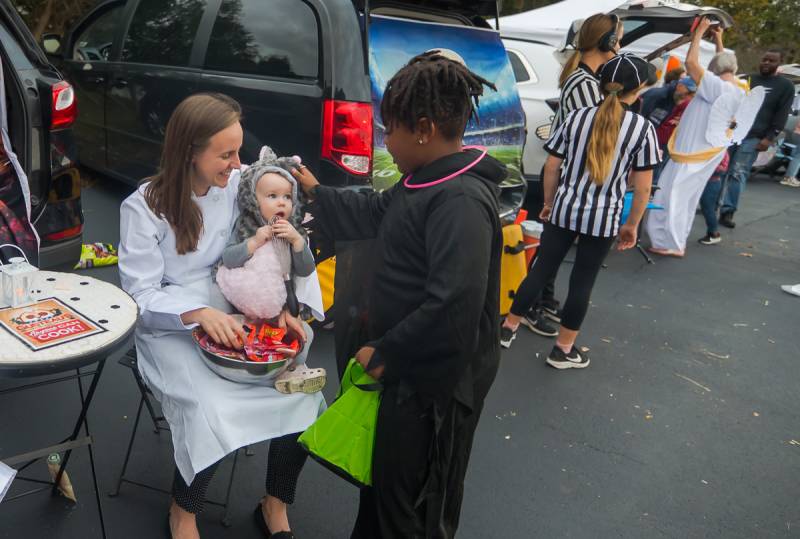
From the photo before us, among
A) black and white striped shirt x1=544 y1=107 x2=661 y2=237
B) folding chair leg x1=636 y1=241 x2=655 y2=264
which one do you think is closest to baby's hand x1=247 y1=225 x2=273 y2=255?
black and white striped shirt x1=544 y1=107 x2=661 y2=237

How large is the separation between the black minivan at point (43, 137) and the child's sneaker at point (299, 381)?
5.25 ft

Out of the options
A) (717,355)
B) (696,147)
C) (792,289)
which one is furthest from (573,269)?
(696,147)

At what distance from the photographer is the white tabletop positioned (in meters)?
1.52

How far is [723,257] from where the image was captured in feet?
21.5

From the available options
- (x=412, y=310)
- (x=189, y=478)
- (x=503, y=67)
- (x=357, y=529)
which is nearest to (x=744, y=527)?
(x=357, y=529)

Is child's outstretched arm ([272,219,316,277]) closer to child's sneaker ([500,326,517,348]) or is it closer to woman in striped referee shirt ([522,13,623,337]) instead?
child's sneaker ([500,326,517,348])

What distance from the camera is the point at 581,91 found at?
377cm

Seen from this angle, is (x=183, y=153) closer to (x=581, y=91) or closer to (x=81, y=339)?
(x=81, y=339)

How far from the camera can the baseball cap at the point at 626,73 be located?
3.27m

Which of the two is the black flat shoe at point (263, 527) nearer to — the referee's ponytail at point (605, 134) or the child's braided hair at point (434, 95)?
the child's braided hair at point (434, 95)

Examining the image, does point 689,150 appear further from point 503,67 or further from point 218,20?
point 218,20

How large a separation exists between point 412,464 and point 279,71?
2.76m

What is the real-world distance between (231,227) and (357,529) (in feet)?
3.60

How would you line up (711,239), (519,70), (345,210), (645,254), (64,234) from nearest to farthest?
(345,210) → (64,234) → (645,254) → (711,239) → (519,70)
